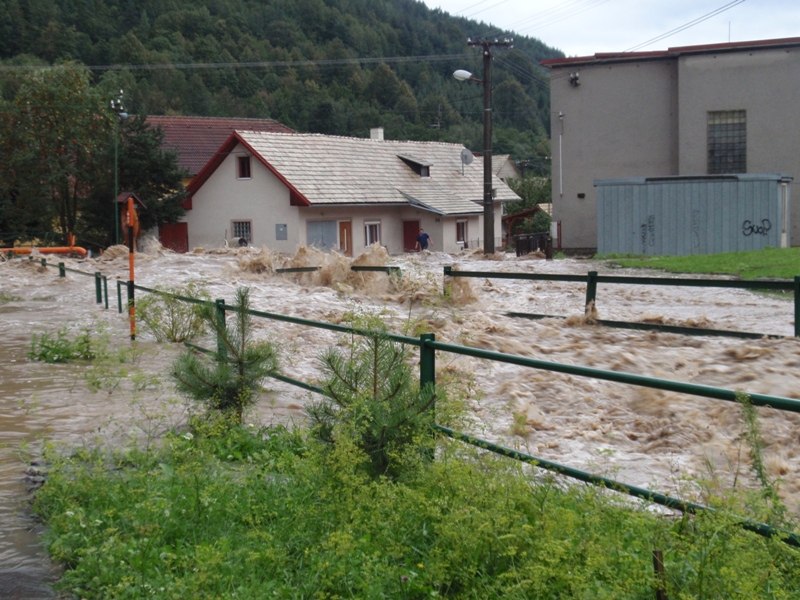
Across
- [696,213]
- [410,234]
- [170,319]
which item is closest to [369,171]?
[410,234]

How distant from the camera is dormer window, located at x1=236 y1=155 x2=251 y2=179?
40812mm

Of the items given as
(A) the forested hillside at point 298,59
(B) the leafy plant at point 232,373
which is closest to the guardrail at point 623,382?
(B) the leafy plant at point 232,373

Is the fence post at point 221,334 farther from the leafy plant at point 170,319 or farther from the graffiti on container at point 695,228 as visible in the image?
the graffiti on container at point 695,228

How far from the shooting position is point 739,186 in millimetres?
28578

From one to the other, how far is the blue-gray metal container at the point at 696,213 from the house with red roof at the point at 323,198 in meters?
11.9

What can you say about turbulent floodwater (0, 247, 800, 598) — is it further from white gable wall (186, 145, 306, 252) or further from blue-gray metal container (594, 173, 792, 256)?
white gable wall (186, 145, 306, 252)

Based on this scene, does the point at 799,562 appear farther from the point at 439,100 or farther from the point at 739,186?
the point at 439,100

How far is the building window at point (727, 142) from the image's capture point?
114 feet

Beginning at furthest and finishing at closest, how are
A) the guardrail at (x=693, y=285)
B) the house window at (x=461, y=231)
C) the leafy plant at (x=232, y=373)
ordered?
1. the house window at (x=461, y=231)
2. the guardrail at (x=693, y=285)
3. the leafy plant at (x=232, y=373)

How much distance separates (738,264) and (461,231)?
27.4 metres

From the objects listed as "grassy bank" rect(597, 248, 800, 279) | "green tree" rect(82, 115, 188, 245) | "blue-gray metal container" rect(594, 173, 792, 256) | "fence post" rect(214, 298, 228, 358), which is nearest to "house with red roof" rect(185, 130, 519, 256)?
"green tree" rect(82, 115, 188, 245)

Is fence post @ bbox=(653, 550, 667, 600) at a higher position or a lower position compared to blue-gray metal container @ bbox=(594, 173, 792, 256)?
lower

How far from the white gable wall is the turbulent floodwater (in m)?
22.2

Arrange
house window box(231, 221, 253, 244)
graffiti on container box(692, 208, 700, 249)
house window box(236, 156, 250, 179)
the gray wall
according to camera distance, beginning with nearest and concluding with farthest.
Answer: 1. graffiti on container box(692, 208, 700, 249)
2. the gray wall
3. house window box(236, 156, 250, 179)
4. house window box(231, 221, 253, 244)
